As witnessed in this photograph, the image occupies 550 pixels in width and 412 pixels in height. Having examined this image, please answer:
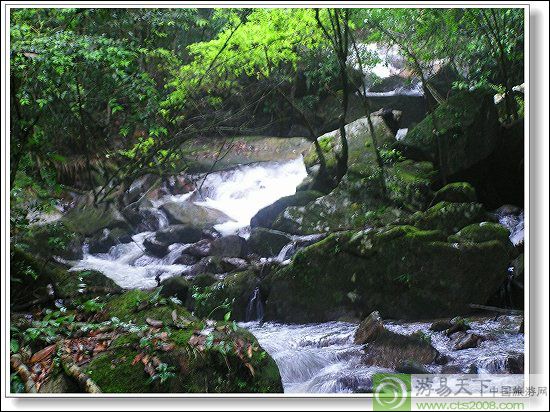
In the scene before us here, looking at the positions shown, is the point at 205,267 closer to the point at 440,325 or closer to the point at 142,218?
the point at 142,218

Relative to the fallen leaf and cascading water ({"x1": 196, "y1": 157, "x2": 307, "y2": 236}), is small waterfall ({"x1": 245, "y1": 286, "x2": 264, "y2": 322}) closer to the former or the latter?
cascading water ({"x1": 196, "y1": 157, "x2": 307, "y2": 236})

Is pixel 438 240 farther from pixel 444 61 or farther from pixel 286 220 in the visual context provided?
pixel 444 61

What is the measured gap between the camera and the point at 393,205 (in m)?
3.98

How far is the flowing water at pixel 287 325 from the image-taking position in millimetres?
3256

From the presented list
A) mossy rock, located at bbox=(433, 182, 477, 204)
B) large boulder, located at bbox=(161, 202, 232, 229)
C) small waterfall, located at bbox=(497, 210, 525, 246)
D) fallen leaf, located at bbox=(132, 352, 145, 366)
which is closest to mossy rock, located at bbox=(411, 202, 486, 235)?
mossy rock, located at bbox=(433, 182, 477, 204)

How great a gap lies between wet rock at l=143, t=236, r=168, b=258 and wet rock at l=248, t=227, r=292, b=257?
65 centimetres

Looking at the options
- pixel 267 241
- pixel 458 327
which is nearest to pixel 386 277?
pixel 458 327

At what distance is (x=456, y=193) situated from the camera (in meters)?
3.89

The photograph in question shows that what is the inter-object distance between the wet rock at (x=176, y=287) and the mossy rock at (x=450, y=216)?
1816 mm

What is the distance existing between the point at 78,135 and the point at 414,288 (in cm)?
280

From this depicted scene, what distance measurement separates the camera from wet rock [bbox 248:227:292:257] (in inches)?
156

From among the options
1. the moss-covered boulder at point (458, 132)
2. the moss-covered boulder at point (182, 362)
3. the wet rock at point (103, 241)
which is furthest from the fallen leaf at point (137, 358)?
the moss-covered boulder at point (458, 132)

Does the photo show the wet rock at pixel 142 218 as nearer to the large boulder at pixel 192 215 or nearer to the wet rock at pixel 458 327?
the large boulder at pixel 192 215

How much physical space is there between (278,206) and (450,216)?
51.0 inches
